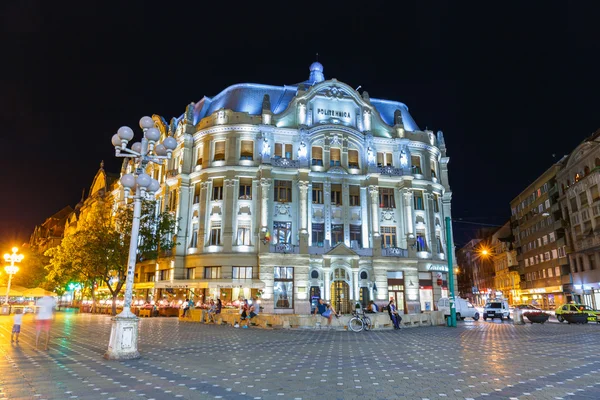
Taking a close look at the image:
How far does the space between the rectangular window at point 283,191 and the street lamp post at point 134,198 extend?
25762 millimetres

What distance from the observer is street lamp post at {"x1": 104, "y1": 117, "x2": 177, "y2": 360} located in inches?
466

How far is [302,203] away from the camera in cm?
4000

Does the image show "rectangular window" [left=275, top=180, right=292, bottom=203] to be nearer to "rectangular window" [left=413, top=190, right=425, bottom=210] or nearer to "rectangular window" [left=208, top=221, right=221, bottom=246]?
"rectangular window" [left=208, top=221, right=221, bottom=246]

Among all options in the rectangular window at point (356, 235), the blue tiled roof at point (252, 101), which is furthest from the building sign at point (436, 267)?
the blue tiled roof at point (252, 101)

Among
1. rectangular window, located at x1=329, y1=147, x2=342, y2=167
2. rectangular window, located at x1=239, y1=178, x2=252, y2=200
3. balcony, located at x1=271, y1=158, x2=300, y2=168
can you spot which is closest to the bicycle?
rectangular window, located at x1=239, y1=178, x2=252, y2=200

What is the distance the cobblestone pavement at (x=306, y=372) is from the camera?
7.88 m

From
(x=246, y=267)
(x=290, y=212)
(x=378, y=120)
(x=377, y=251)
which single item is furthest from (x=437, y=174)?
(x=246, y=267)

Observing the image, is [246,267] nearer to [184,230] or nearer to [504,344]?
[184,230]

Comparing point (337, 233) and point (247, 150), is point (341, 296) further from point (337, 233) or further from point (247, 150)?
point (247, 150)

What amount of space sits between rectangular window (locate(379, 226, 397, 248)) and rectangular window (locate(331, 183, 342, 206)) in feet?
16.6

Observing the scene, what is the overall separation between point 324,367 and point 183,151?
117 feet

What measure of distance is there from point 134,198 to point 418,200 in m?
35.5

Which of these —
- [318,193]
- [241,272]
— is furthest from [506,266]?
[241,272]

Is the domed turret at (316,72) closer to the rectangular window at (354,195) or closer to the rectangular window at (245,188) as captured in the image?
the rectangular window at (354,195)
